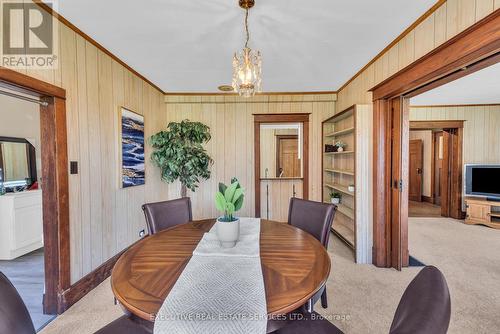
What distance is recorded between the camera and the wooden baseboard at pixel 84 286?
1.97 meters

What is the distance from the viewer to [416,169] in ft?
22.3

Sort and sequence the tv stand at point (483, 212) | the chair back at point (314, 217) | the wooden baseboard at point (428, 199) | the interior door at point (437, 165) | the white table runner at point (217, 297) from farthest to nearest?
the wooden baseboard at point (428, 199)
the interior door at point (437, 165)
the tv stand at point (483, 212)
the chair back at point (314, 217)
the white table runner at point (217, 297)

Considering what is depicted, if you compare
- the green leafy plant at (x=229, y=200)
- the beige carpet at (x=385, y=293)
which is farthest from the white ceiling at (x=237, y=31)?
the beige carpet at (x=385, y=293)

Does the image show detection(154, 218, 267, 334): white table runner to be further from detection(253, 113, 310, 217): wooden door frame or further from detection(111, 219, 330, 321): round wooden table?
detection(253, 113, 310, 217): wooden door frame

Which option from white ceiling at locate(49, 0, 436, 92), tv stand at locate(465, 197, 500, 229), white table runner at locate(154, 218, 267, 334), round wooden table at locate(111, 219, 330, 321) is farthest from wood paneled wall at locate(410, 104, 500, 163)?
white table runner at locate(154, 218, 267, 334)

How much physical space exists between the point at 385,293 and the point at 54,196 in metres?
3.05

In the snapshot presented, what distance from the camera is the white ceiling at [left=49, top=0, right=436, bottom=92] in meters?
1.81

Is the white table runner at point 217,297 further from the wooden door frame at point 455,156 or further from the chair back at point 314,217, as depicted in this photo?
the wooden door frame at point 455,156

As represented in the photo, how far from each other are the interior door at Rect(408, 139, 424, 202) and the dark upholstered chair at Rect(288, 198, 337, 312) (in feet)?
20.8

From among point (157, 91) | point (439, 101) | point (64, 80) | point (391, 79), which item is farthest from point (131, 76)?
point (439, 101)

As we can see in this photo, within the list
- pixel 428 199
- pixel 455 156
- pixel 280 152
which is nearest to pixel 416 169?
pixel 428 199

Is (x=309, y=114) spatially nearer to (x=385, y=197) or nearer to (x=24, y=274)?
(x=385, y=197)

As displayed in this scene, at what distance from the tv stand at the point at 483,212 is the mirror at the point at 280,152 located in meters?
3.32

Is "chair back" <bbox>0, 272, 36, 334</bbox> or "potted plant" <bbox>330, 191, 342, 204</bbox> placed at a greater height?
"chair back" <bbox>0, 272, 36, 334</bbox>
